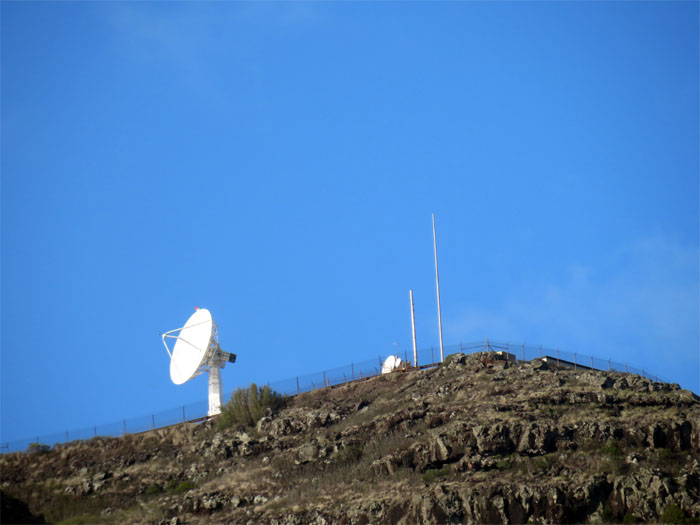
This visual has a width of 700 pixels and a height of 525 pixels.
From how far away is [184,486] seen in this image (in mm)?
66625

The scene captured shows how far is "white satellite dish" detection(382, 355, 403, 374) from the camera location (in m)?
85.0

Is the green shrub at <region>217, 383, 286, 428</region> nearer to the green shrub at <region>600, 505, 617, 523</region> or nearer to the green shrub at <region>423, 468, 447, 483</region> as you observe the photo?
the green shrub at <region>423, 468, 447, 483</region>

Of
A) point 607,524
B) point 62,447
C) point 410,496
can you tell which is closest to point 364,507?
point 410,496

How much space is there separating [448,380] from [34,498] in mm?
32942

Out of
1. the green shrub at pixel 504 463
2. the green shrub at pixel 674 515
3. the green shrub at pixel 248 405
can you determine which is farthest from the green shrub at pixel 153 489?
the green shrub at pixel 674 515

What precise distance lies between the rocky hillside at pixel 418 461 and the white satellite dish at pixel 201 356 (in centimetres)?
551

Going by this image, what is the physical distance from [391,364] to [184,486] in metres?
25.6

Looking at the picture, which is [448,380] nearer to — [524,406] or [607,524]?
[524,406]

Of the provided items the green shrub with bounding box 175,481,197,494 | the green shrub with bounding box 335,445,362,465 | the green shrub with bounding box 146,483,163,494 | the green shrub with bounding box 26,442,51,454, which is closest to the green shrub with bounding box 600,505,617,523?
the green shrub with bounding box 335,445,362,465

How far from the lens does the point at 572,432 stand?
206 feet

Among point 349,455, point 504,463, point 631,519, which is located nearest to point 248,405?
point 349,455

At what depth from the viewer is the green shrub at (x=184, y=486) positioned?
66125 mm

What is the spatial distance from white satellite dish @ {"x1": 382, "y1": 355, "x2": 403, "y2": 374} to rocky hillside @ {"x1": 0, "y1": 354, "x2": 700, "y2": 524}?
13.1 ft

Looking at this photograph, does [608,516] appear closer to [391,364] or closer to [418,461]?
[418,461]
